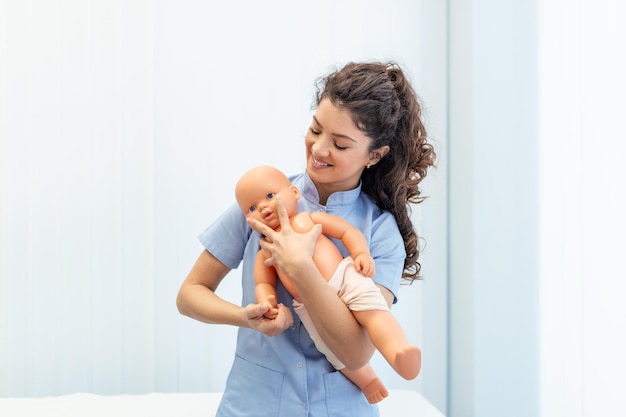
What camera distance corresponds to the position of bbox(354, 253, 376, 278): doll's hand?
1.44 metres

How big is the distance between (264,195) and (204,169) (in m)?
1.48

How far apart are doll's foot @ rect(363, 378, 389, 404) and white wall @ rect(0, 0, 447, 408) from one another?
144 cm

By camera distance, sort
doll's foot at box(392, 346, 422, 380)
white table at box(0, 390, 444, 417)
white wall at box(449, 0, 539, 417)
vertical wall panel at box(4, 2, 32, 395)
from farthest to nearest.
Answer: vertical wall panel at box(4, 2, 32, 395)
white wall at box(449, 0, 539, 417)
white table at box(0, 390, 444, 417)
doll's foot at box(392, 346, 422, 380)

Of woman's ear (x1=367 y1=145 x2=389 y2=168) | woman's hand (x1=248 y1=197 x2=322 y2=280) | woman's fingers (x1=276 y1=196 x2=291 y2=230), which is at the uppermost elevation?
woman's ear (x1=367 y1=145 x2=389 y2=168)

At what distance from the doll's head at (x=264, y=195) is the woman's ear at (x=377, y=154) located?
0.71 ft

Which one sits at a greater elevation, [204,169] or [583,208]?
[204,169]

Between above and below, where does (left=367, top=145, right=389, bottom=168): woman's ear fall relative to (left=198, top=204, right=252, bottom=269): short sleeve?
above

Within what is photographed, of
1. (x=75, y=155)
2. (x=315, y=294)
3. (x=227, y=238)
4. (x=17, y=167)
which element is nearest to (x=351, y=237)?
(x=315, y=294)

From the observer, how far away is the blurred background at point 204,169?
8.96 feet

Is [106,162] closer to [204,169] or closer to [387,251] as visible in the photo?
[204,169]

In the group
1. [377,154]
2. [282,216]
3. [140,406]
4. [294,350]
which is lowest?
[140,406]

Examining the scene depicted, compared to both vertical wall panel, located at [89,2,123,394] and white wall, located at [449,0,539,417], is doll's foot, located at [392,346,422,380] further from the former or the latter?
vertical wall panel, located at [89,2,123,394]

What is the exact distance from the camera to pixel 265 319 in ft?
4.42

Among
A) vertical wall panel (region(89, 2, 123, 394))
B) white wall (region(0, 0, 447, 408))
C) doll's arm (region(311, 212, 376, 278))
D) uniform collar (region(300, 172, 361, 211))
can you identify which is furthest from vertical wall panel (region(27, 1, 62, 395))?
doll's arm (region(311, 212, 376, 278))
